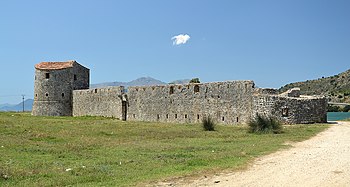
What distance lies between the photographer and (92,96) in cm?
4203

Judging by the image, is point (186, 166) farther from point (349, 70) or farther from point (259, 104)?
point (349, 70)

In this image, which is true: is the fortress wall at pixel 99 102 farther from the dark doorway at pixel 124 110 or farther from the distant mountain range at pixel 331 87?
the distant mountain range at pixel 331 87

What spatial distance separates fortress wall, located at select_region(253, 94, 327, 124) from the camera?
2612 cm

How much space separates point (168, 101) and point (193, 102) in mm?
2774

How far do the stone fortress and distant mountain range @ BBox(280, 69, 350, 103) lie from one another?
171ft

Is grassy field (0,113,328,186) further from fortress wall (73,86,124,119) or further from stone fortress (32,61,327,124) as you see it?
fortress wall (73,86,124,119)

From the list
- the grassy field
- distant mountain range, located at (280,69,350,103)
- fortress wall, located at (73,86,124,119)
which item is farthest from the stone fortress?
distant mountain range, located at (280,69,350,103)

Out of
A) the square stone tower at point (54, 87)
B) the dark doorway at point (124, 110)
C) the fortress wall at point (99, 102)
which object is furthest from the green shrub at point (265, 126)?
the square stone tower at point (54, 87)

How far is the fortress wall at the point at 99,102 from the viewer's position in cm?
3825

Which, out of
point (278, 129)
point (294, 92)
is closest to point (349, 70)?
point (294, 92)

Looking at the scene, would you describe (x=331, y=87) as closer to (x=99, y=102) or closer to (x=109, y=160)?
(x=99, y=102)

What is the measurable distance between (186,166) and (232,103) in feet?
60.9

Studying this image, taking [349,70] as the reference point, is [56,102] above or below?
below

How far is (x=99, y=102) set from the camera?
40812 mm
